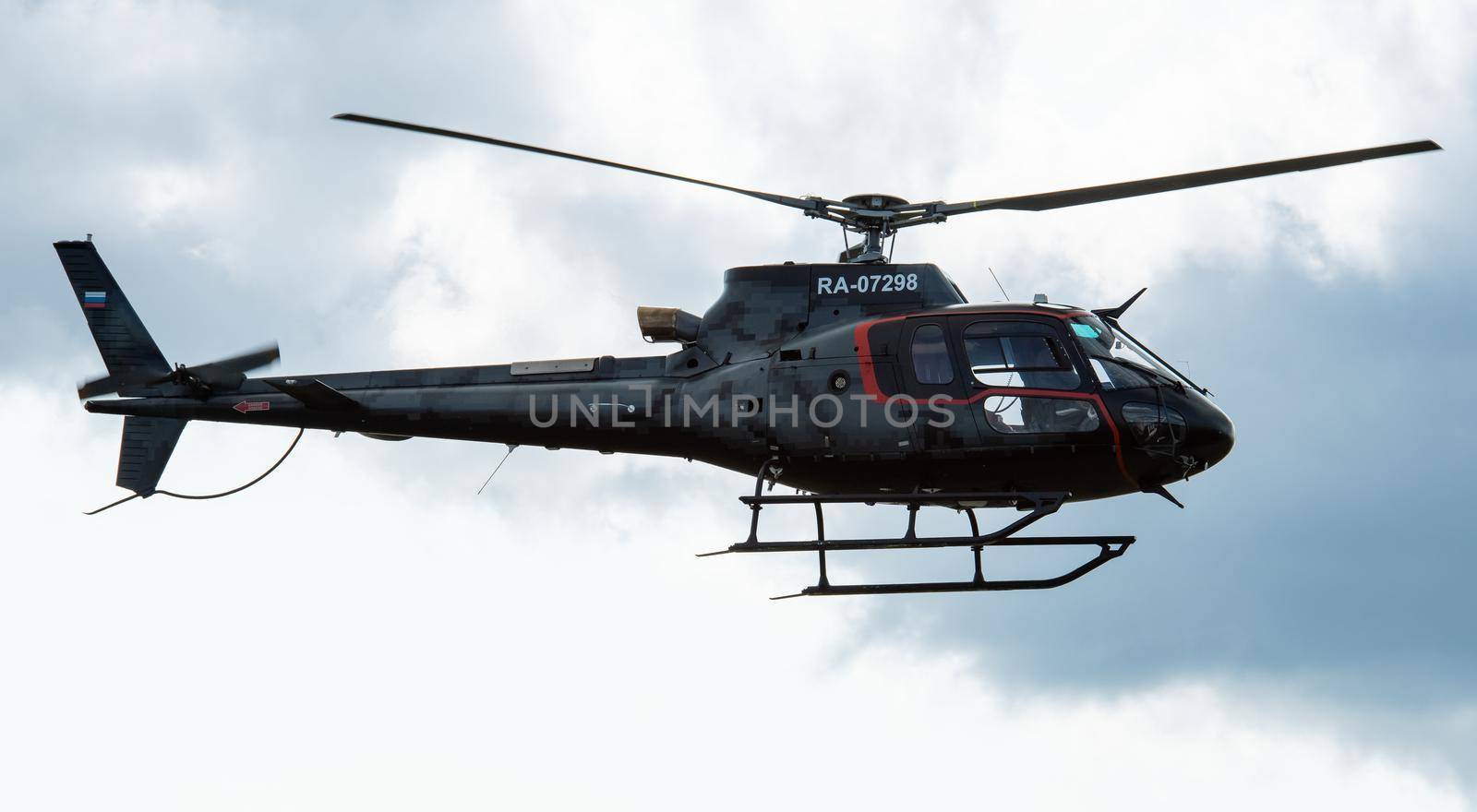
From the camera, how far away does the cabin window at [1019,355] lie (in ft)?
54.3

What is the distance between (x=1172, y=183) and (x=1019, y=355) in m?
2.64

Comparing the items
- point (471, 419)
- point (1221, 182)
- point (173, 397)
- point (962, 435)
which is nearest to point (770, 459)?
point (962, 435)

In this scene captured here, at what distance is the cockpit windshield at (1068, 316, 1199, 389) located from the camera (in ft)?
54.4

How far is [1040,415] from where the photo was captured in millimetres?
16562

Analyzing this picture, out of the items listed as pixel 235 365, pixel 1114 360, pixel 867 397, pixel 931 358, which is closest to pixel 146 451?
pixel 235 365

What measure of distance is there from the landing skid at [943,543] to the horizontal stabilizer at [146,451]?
29.5ft

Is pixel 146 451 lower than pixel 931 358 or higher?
higher

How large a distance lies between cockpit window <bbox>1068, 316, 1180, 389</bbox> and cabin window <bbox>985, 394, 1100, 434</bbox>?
44 centimetres

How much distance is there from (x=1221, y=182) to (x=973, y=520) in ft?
15.8

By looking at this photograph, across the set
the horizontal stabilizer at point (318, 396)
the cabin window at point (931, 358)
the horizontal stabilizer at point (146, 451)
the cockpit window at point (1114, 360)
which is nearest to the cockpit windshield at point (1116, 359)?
the cockpit window at point (1114, 360)

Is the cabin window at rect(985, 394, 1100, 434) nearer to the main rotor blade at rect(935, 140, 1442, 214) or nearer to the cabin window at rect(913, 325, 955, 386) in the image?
the cabin window at rect(913, 325, 955, 386)

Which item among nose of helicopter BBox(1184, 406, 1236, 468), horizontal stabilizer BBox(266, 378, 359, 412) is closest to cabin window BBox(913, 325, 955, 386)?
nose of helicopter BBox(1184, 406, 1236, 468)

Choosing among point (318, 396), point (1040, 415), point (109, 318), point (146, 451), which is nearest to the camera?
point (1040, 415)

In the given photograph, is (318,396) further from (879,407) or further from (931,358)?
(931,358)
